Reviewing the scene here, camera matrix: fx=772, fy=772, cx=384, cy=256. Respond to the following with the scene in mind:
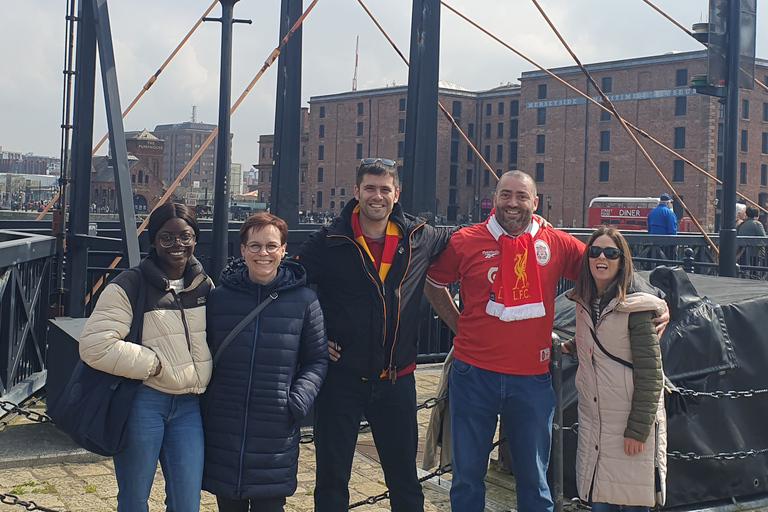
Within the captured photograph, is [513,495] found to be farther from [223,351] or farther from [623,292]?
[223,351]

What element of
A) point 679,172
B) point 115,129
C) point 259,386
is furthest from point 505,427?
point 679,172

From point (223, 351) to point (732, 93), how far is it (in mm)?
6775

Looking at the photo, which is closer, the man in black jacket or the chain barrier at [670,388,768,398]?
the man in black jacket

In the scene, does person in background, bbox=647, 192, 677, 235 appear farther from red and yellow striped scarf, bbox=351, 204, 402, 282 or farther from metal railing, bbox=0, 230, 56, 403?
red and yellow striped scarf, bbox=351, 204, 402, 282

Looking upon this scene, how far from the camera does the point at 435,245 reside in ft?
13.3

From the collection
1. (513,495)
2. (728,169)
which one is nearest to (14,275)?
(513,495)

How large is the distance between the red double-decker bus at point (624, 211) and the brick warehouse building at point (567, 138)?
5026mm

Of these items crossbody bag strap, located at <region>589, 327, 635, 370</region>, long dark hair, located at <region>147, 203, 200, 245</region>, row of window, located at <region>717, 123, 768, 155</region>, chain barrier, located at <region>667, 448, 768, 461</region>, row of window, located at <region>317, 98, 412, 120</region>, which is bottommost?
chain barrier, located at <region>667, 448, 768, 461</region>

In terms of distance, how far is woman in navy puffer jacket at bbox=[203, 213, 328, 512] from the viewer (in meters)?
3.34

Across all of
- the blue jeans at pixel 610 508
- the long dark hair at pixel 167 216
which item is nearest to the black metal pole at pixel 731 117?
the blue jeans at pixel 610 508

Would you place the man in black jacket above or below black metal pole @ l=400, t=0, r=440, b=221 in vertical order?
below

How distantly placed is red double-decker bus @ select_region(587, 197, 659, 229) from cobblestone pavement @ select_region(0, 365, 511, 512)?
53082 millimetres

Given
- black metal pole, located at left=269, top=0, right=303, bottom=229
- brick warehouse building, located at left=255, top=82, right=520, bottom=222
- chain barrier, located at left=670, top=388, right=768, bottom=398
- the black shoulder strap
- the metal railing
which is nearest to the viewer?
the black shoulder strap

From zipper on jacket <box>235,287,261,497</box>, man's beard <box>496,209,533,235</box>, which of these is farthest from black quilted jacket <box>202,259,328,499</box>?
man's beard <box>496,209,533,235</box>
